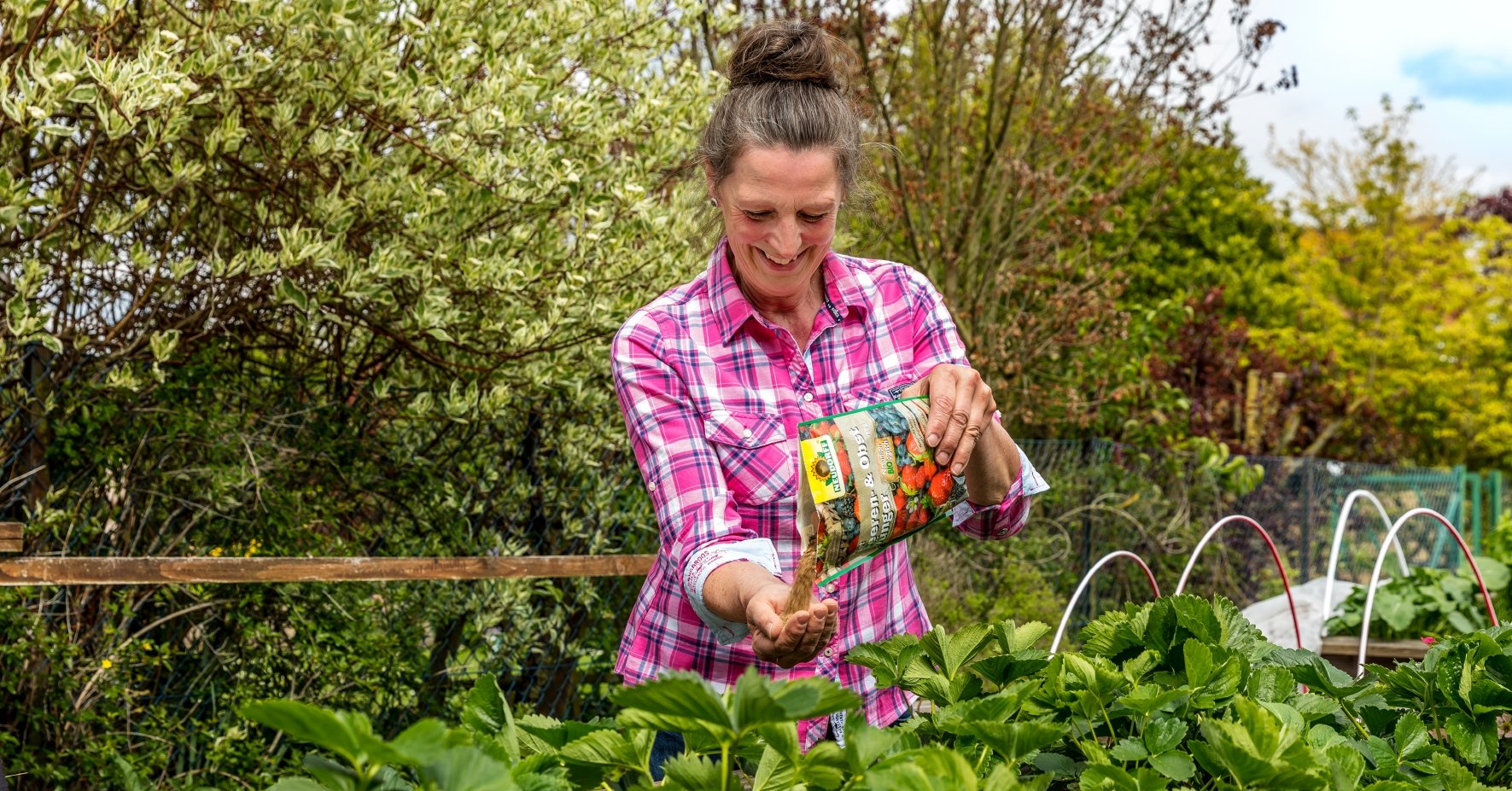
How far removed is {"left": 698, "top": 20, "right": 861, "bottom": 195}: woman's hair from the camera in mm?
1867

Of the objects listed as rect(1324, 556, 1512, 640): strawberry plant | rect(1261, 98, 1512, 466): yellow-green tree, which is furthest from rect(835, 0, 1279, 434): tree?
rect(1261, 98, 1512, 466): yellow-green tree

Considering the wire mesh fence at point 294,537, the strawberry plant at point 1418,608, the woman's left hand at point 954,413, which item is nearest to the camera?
the woman's left hand at point 954,413

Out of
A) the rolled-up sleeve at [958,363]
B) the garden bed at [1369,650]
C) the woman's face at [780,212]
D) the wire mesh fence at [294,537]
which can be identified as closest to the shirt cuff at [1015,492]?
the rolled-up sleeve at [958,363]

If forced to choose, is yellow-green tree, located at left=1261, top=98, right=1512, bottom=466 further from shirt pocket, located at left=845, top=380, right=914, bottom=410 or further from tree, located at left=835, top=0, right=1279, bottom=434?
shirt pocket, located at left=845, top=380, right=914, bottom=410

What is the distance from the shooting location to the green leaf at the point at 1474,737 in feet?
3.88

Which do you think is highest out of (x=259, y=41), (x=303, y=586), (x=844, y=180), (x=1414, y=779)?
(x=259, y=41)

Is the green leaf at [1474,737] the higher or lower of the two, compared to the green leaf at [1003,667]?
lower

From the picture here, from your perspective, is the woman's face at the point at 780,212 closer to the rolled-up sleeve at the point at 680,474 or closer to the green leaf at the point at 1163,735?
the rolled-up sleeve at the point at 680,474

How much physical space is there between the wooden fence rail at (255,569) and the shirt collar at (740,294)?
1.57m

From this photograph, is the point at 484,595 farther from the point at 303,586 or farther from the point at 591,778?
the point at 591,778

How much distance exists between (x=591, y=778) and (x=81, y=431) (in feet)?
9.05

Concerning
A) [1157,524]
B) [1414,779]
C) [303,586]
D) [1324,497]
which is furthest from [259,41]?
[1324,497]

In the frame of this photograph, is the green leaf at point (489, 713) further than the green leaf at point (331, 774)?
Yes

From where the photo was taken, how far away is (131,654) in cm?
316
